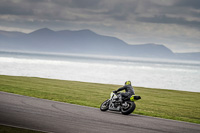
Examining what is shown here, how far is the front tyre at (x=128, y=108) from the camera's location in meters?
13.9

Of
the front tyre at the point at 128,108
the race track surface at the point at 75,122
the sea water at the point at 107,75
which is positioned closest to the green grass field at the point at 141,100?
the front tyre at the point at 128,108

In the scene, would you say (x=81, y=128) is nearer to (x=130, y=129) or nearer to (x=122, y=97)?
(x=130, y=129)

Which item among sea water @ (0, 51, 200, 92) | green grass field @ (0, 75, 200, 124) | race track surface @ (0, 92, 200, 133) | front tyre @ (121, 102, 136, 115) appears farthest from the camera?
sea water @ (0, 51, 200, 92)

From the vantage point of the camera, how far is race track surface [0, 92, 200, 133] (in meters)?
10.5

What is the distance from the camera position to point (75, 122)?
37.5 feet

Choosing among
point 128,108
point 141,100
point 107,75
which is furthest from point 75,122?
point 107,75

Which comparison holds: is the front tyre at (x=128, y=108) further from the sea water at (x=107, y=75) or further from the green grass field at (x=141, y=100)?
the sea water at (x=107, y=75)

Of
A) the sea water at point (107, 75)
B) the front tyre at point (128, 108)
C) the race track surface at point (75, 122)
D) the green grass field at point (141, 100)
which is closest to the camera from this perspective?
the race track surface at point (75, 122)

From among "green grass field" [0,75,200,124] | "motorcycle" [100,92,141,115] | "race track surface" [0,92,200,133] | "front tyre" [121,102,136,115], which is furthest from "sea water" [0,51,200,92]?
"race track surface" [0,92,200,133]

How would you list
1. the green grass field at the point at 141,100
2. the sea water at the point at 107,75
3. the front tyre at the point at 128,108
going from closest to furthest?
the front tyre at the point at 128,108, the green grass field at the point at 141,100, the sea water at the point at 107,75

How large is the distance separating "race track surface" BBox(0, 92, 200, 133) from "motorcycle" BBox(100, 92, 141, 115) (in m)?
0.45

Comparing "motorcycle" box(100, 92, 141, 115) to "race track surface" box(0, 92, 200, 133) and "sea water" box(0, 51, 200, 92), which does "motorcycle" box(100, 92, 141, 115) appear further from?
"sea water" box(0, 51, 200, 92)

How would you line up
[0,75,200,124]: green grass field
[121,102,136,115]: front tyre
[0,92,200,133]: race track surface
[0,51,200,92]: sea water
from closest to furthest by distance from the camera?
[0,92,200,133]: race track surface → [121,102,136,115]: front tyre → [0,75,200,124]: green grass field → [0,51,200,92]: sea water

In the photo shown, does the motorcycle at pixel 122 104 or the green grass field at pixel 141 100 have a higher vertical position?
the green grass field at pixel 141 100
